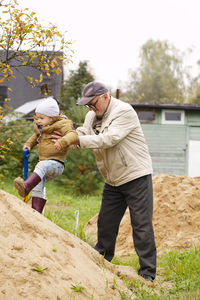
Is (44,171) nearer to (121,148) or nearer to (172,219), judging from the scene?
(121,148)

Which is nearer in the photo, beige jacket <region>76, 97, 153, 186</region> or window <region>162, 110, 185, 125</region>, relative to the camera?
beige jacket <region>76, 97, 153, 186</region>

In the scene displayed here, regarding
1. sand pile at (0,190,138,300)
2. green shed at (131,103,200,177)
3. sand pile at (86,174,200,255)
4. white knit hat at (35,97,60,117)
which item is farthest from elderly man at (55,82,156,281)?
green shed at (131,103,200,177)

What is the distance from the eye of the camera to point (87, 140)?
4312 millimetres

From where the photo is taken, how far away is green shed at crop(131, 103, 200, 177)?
65.9 ft

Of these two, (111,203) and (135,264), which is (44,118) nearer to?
(111,203)

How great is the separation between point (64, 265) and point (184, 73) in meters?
52.8

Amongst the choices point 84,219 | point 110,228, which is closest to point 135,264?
point 110,228

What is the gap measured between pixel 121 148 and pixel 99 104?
1.64 ft

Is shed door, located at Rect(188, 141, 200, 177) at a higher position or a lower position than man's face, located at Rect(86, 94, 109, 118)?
lower

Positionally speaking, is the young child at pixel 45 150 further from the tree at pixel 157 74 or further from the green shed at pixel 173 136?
the tree at pixel 157 74

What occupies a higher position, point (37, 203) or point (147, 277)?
point (37, 203)

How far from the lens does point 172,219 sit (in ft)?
25.2

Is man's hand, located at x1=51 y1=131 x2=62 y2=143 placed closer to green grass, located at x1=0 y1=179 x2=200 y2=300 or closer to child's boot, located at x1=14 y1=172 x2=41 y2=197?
child's boot, located at x1=14 y1=172 x2=41 y2=197

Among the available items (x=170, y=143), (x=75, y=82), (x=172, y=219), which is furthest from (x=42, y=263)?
(x=75, y=82)
